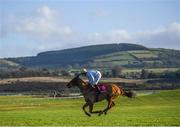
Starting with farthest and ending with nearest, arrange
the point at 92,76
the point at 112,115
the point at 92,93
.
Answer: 1. the point at 112,115
2. the point at 92,93
3. the point at 92,76

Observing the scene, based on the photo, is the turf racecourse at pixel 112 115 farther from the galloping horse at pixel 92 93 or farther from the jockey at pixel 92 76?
the jockey at pixel 92 76

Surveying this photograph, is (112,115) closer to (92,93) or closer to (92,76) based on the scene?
(92,93)

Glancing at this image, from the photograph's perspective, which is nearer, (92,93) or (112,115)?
(92,93)

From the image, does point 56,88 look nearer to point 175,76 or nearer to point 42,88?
point 42,88

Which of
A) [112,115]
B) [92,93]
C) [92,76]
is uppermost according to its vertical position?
[92,76]

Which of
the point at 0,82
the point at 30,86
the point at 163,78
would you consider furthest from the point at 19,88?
the point at 163,78

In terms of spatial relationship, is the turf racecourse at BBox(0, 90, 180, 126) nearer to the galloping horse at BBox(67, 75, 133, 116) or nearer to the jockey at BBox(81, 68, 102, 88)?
A: the galloping horse at BBox(67, 75, 133, 116)

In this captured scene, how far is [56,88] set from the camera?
158750 mm

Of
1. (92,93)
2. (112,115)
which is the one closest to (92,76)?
(92,93)

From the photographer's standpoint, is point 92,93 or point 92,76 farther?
point 92,93

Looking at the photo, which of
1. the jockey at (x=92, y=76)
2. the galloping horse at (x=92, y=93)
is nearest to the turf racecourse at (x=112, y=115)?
the galloping horse at (x=92, y=93)

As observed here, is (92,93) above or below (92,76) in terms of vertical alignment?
below

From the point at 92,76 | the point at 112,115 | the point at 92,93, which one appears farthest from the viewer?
the point at 112,115

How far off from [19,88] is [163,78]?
1835 inches
